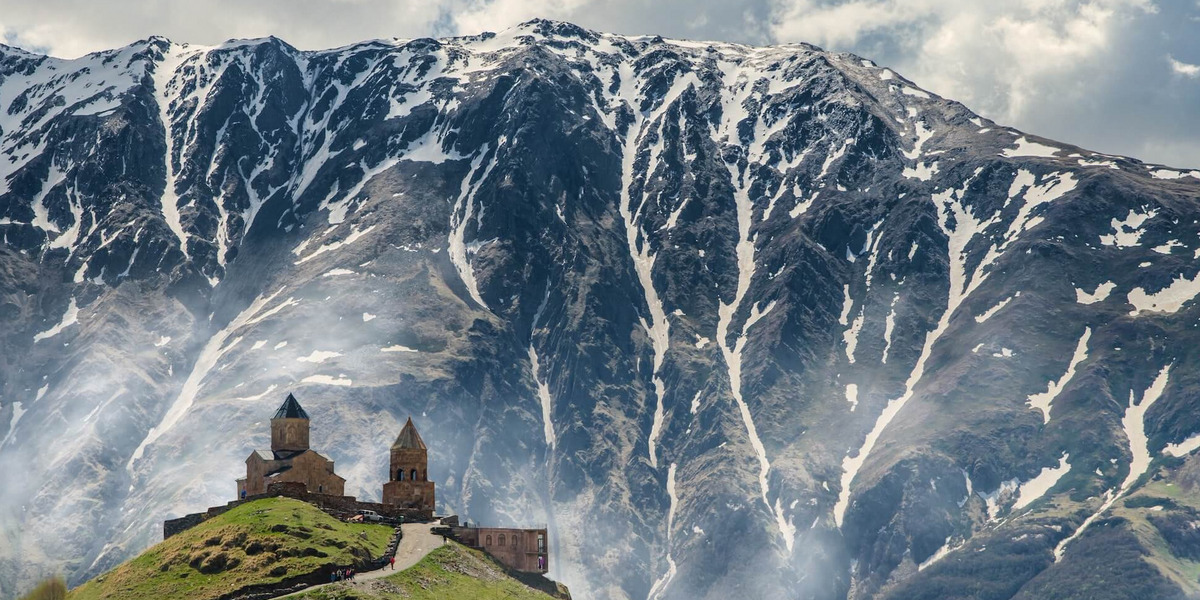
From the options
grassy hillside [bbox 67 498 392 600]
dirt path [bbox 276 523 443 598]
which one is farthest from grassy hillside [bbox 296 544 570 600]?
grassy hillside [bbox 67 498 392 600]

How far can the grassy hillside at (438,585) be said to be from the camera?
167638mm

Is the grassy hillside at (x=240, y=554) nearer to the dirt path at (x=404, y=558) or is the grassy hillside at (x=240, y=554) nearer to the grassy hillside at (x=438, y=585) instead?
the dirt path at (x=404, y=558)

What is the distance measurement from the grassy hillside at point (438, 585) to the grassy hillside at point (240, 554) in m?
4.99

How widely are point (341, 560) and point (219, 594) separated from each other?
1261 cm

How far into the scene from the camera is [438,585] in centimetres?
18200

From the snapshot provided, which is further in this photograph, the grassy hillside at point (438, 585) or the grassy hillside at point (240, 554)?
the grassy hillside at point (240, 554)

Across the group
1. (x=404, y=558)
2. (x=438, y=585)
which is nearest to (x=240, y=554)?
(x=404, y=558)

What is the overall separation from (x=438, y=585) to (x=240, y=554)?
64.9 ft

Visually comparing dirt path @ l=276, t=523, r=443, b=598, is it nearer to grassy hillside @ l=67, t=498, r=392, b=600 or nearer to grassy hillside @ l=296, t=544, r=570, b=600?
grassy hillside @ l=296, t=544, r=570, b=600

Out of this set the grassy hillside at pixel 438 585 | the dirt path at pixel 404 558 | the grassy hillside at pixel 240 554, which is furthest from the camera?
the grassy hillside at pixel 240 554

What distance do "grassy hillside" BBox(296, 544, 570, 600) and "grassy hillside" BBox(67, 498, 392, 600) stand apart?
4.99 metres

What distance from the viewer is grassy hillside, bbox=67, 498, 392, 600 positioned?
17312 centimetres

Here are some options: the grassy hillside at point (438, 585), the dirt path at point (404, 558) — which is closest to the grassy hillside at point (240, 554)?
the dirt path at point (404, 558)

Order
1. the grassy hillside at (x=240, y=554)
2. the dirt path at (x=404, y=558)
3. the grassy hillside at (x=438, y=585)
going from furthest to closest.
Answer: the grassy hillside at (x=240, y=554), the dirt path at (x=404, y=558), the grassy hillside at (x=438, y=585)
